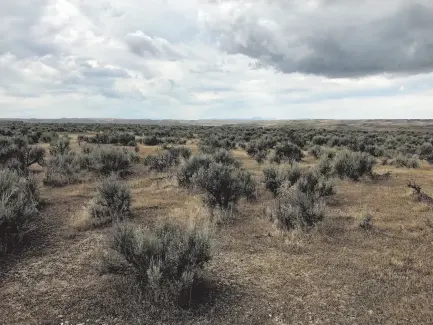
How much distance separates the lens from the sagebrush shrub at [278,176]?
546 inches

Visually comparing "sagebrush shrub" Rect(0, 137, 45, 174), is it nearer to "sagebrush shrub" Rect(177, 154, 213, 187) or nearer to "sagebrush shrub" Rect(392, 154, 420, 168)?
"sagebrush shrub" Rect(177, 154, 213, 187)

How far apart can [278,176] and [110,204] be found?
5.99 meters

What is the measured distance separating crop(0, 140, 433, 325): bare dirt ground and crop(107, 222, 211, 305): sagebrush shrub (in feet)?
1.08

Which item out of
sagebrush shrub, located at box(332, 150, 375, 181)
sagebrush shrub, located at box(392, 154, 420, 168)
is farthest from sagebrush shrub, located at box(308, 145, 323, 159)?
sagebrush shrub, located at box(332, 150, 375, 181)

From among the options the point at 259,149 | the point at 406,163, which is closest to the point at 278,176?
the point at 406,163

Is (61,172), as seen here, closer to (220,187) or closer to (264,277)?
(220,187)

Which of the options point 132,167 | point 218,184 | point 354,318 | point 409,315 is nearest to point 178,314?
point 354,318

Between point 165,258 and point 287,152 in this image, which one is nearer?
point 165,258

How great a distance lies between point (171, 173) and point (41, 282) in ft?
36.4

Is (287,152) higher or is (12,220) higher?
(12,220)

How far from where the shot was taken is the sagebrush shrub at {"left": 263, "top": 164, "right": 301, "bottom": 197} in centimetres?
1388

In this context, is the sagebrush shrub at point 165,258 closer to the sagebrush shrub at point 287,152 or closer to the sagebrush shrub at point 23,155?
the sagebrush shrub at point 23,155

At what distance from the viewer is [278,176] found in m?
13.9

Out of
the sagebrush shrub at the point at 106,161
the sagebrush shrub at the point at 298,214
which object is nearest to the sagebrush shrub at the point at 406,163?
the sagebrush shrub at the point at 298,214
